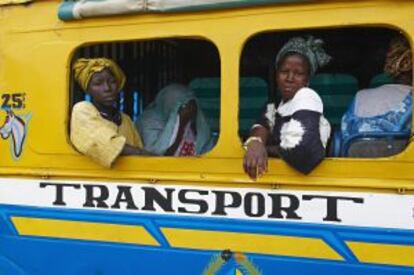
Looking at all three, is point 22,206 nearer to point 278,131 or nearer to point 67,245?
point 67,245

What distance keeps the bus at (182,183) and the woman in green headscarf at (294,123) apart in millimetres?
69

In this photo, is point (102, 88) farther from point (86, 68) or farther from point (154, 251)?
point (154, 251)

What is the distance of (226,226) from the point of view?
271 cm

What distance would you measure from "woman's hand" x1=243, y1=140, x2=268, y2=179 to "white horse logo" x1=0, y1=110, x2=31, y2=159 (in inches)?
48.9

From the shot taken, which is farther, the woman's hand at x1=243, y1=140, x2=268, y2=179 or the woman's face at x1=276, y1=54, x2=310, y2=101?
the woman's face at x1=276, y1=54, x2=310, y2=101

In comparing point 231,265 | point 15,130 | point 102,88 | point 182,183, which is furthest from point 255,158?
point 15,130

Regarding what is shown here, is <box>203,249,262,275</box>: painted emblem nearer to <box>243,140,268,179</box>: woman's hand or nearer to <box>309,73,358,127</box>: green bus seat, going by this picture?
<box>243,140,268,179</box>: woman's hand

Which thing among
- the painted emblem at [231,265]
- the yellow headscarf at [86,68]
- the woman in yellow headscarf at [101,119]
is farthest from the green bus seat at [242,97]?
the painted emblem at [231,265]

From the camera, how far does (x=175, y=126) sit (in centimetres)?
325

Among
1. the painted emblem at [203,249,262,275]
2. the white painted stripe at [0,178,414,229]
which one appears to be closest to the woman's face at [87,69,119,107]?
the white painted stripe at [0,178,414,229]

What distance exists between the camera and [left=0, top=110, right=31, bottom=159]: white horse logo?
3168 millimetres

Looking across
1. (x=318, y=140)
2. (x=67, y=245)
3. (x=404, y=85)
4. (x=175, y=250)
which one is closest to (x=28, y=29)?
(x=67, y=245)

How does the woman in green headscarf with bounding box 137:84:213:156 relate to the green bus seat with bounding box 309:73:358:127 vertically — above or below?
below

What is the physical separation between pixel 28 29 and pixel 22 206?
0.93 metres
